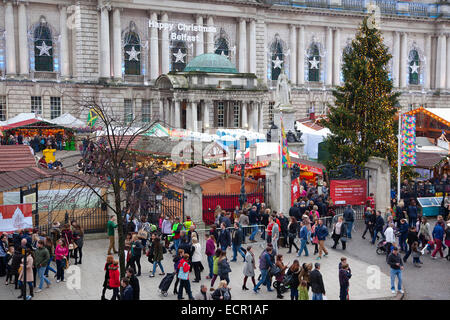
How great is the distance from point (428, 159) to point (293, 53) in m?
31.9

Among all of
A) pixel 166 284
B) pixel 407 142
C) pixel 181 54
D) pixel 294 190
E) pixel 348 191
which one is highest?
pixel 181 54

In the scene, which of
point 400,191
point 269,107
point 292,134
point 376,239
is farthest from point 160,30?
point 376,239

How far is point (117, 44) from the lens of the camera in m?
55.2

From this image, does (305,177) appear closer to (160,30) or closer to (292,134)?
(292,134)

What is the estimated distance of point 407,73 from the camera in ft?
238

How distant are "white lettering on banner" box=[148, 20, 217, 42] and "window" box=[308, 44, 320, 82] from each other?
44.0ft

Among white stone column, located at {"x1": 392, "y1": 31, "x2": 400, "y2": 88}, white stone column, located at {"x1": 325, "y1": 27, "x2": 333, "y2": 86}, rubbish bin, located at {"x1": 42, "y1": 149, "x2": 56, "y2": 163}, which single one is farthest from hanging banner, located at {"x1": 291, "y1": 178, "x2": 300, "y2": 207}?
white stone column, located at {"x1": 392, "y1": 31, "x2": 400, "y2": 88}

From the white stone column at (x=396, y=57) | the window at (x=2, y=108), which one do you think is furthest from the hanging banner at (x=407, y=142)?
the white stone column at (x=396, y=57)

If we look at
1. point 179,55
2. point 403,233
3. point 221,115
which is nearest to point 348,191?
point 403,233

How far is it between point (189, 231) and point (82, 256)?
14.1 ft

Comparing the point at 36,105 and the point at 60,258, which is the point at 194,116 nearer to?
the point at 36,105

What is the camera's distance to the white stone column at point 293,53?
6612 cm

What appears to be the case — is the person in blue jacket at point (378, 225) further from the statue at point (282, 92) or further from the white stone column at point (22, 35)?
the white stone column at point (22, 35)

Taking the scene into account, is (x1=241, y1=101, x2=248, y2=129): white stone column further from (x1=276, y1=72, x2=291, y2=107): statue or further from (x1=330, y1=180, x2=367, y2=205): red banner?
(x1=330, y1=180, x2=367, y2=205): red banner
